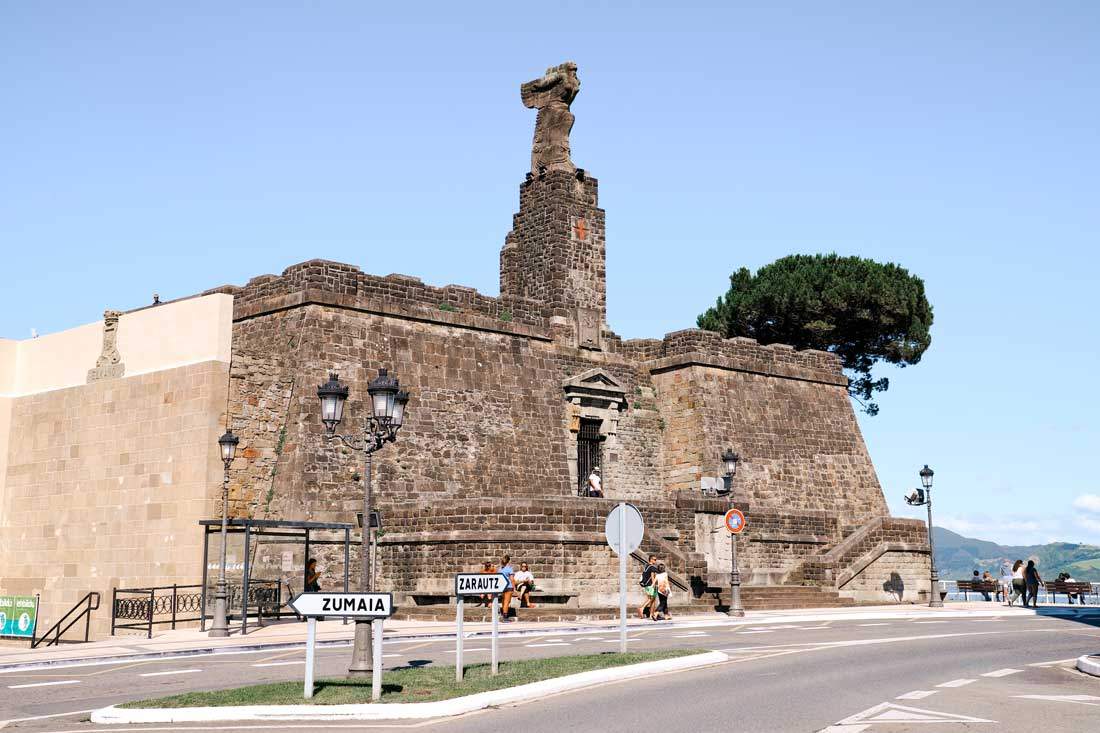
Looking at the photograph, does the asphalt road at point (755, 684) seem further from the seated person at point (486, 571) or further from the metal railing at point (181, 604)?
the metal railing at point (181, 604)

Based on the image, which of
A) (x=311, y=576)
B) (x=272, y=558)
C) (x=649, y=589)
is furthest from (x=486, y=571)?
(x=272, y=558)

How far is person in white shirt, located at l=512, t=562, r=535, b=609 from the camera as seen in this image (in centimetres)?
2564

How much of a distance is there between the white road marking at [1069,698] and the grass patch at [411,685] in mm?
4870

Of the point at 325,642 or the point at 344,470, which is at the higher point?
the point at 344,470

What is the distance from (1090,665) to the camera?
619 inches

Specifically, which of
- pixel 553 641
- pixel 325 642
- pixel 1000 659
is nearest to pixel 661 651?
pixel 553 641

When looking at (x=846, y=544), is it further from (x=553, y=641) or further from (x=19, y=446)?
(x=19, y=446)

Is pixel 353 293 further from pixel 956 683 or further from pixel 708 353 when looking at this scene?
pixel 956 683

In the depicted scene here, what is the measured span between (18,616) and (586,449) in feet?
53.1

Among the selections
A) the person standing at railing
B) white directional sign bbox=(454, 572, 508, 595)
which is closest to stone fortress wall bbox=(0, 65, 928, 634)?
the person standing at railing

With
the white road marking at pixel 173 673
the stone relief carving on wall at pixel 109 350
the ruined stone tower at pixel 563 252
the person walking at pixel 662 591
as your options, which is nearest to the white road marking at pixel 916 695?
the white road marking at pixel 173 673

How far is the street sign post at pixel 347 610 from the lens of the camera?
484 inches

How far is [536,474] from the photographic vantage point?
110 feet

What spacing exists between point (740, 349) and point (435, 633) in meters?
19.9
